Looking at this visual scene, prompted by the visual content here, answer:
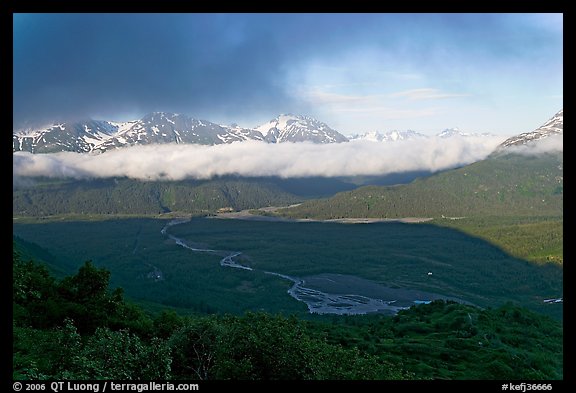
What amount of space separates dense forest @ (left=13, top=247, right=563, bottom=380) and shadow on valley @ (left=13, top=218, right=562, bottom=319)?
3918 cm

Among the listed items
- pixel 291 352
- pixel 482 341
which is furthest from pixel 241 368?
pixel 482 341

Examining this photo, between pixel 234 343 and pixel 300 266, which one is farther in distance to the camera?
pixel 300 266

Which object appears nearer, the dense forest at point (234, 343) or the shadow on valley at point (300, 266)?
the dense forest at point (234, 343)

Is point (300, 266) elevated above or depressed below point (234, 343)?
below

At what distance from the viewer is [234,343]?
48.3 ft

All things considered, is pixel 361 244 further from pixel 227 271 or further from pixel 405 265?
pixel 227 271

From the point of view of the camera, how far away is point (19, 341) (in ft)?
53.6

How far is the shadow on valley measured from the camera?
101250mm

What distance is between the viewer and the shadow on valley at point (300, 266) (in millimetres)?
101250

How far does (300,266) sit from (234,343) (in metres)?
122

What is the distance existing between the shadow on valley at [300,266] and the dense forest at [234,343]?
39181mm

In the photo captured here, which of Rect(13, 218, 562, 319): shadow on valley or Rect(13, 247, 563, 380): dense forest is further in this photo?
Rect(13, 218, 562, 319): shadow on valley

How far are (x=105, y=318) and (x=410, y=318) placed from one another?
43.3 metres

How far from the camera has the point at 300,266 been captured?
135250 millimetres
